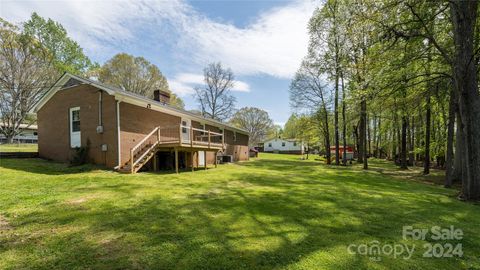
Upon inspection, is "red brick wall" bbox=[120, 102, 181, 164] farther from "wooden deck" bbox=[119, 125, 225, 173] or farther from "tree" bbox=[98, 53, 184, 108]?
"tree" bbox=[98, 53, 184, 108]

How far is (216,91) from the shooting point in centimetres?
3662

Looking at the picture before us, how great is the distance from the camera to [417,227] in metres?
5.23

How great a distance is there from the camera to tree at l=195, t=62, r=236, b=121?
120ft

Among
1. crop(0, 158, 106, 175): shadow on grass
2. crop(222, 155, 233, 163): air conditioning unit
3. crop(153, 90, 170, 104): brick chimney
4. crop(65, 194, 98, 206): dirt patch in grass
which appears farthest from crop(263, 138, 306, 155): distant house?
crop(65, 194, 98, 206): dirt patch in grass

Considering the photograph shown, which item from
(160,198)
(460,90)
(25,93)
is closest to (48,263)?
(160,198)

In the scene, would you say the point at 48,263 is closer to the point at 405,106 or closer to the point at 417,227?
the point at 417,227

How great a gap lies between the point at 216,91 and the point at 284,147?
27479 millimetres

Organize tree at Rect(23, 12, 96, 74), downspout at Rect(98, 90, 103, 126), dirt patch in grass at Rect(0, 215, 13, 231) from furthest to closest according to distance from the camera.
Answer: tree at Rect(23, 12, 96, 74) < downspout at Rect(98, 90, 103, 126) < dirt patch in grass at Rect(0, 215, 13, 231)

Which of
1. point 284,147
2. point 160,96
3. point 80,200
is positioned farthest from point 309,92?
point 284,147

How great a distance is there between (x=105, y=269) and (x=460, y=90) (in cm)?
1124

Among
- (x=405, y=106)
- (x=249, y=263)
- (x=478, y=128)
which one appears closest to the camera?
(x=249, y=263)

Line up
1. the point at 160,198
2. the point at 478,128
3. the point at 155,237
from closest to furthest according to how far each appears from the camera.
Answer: the point at 155,237 < the point at 160,198 < the point at 478,128

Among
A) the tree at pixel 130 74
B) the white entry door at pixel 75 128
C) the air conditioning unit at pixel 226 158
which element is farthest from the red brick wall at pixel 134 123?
the tree at pixel 130 74

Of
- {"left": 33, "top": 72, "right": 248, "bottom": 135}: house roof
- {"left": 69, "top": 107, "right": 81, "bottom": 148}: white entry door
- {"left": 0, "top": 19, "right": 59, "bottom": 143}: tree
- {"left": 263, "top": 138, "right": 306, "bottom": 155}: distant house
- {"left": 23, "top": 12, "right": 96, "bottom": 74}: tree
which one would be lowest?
{"left": 263, "top": 138, "right": 306, "bottom": 155}: distant house
